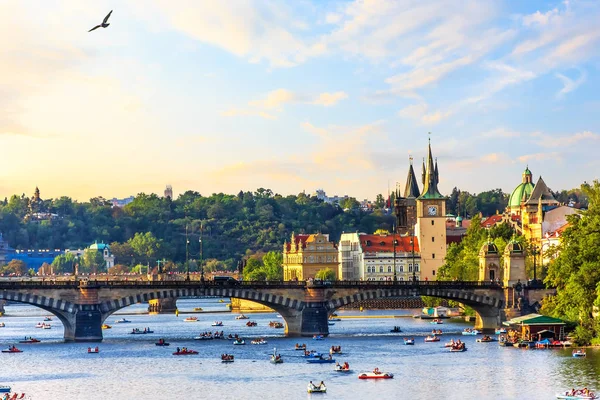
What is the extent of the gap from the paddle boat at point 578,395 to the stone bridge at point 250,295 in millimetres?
56138

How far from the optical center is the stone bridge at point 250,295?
458 feet

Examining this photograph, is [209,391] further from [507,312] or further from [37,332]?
[37,332]

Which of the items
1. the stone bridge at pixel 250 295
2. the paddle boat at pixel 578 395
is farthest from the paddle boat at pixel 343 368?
the stone bridge at pixel 250 295

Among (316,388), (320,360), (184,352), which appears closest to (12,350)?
(184,352)

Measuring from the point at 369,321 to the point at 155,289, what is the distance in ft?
166

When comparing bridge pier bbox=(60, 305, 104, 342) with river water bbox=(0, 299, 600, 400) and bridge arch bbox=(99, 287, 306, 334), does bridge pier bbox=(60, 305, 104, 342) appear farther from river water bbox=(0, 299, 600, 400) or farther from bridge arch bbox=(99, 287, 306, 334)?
bridge arch bbox=(99, 287, 306, 334)

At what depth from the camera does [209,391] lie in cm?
10162

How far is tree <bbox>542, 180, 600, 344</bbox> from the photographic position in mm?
122938

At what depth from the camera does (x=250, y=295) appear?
146250 millimetres

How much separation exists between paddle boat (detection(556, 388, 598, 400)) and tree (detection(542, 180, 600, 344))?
25218 mm

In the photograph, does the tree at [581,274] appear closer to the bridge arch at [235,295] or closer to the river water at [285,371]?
the river water at [285,371]

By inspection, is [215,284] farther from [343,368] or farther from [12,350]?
[343,368]

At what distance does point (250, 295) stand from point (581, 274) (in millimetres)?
36849

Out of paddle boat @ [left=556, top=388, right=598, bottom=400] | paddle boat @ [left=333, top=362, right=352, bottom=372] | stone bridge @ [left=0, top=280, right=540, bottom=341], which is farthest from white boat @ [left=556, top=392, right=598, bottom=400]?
stone bridge @ [left=0, top=280, right=540, bottom=341]
